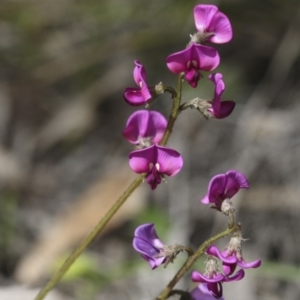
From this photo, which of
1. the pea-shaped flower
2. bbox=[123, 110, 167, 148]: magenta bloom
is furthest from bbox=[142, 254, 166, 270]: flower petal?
bbox=[123, 110, 167, 148]: magenta bloom

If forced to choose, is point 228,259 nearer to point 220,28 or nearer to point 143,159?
point 143,159

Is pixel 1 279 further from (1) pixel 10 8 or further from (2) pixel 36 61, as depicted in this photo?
(1) pixel 10 8

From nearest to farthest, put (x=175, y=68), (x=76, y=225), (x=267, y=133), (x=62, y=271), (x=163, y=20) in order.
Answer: (x=175, y=68) → (x=62, y=271) → (x=76, y=225) → (x=267, y=133) → (x=163, y=20)

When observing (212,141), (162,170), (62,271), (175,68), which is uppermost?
(175,68)

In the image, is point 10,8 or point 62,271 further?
point 10,8

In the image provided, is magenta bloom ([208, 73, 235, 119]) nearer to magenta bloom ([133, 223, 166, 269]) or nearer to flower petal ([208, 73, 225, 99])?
flower petal ([208, 73, 225, 99])

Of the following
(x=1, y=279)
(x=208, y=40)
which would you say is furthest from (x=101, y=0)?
(x=208, y=40)
